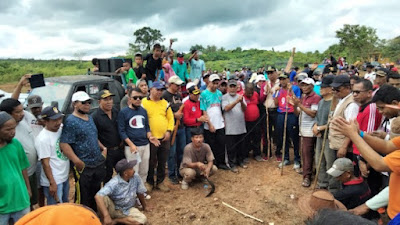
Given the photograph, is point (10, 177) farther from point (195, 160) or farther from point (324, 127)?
point (324, 127)

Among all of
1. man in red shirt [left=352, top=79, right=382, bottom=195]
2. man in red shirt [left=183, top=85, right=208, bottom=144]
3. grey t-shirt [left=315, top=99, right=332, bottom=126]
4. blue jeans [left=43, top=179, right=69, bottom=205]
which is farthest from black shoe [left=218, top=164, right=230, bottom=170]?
blue jeans [left=43, top=179, right=69, bottom=205]

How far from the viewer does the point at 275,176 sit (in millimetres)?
5605

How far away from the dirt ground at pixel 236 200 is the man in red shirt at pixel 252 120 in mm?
732

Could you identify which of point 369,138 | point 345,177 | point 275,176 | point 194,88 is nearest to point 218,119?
point 194,88

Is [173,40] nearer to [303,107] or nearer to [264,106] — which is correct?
[264,106]

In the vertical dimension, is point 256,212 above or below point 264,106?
below

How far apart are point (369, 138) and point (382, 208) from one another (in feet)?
2.65

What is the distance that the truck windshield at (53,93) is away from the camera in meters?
5.84

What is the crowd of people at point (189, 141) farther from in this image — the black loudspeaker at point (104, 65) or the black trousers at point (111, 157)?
the black loudspeaker at point (104, 65)

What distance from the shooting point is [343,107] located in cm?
411

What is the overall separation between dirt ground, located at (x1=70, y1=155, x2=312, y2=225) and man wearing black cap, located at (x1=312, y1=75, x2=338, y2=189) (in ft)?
1.31

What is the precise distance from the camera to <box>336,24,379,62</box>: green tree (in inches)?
1200

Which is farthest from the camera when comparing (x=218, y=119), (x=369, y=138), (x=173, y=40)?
Answer: (x=173, y=40)

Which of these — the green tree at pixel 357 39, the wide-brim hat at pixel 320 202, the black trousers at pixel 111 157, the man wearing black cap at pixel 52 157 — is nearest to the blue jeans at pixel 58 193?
the man wearing black cap at pixel 52 157
